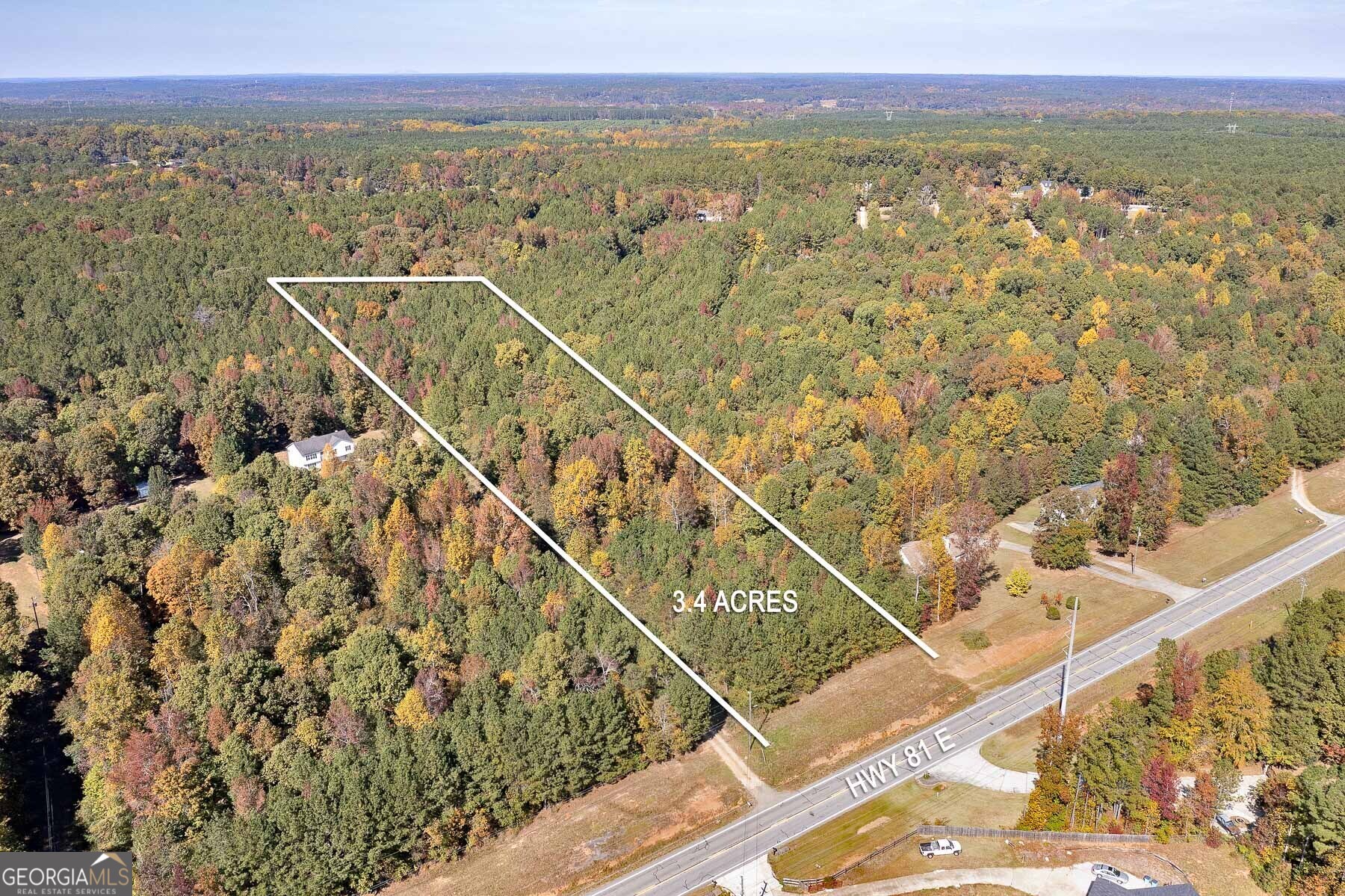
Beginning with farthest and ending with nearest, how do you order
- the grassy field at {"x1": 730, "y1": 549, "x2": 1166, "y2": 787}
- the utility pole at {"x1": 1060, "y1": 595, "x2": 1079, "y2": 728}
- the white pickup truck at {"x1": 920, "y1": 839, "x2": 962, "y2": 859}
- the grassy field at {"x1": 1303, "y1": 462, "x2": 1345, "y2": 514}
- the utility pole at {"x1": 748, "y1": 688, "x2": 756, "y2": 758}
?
the grassy field at {"x1": 1303, "y1": 462, "x2": 1345, "y2": 514} → the utility pole at {"x1": 1060, "y1": 595, "x2": 1079, "y2": 728} → the utility pole at {"x1": 748, "y1": 688, "x2": 756, "y2": 758} → the grassy field at {"x1": 730, "y1": 549, "x2": 1166, "y2": 787} → the white pickup truck at {"x1": 920, "y1": 839, "x2": 962, "y2": 859}

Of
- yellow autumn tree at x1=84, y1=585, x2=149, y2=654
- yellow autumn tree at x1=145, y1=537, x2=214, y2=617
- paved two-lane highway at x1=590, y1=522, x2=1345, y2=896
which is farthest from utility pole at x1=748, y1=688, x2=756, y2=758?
yellow autumn tree at x1=84, y1=585, x2=149, y2=654

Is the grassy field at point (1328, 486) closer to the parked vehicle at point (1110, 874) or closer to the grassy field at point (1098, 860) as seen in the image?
the grassy field at point (1098, 860)

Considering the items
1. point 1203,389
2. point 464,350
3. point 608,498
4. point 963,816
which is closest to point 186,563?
point 464,350

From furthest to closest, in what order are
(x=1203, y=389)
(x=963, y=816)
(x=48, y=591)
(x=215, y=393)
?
(x=1203, y=389)
(x=215, y=393)
(x=48, y=591)
(x=963, y=816)

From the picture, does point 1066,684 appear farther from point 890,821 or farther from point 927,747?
point 890,821

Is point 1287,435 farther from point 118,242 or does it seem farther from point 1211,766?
point 118,242

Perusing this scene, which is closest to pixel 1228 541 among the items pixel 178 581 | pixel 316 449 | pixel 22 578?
pixel 316 449

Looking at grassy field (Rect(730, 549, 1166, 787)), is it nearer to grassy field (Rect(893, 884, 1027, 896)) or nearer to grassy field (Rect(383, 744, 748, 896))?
grassy field (Rect(383, 744, 748, 896))
